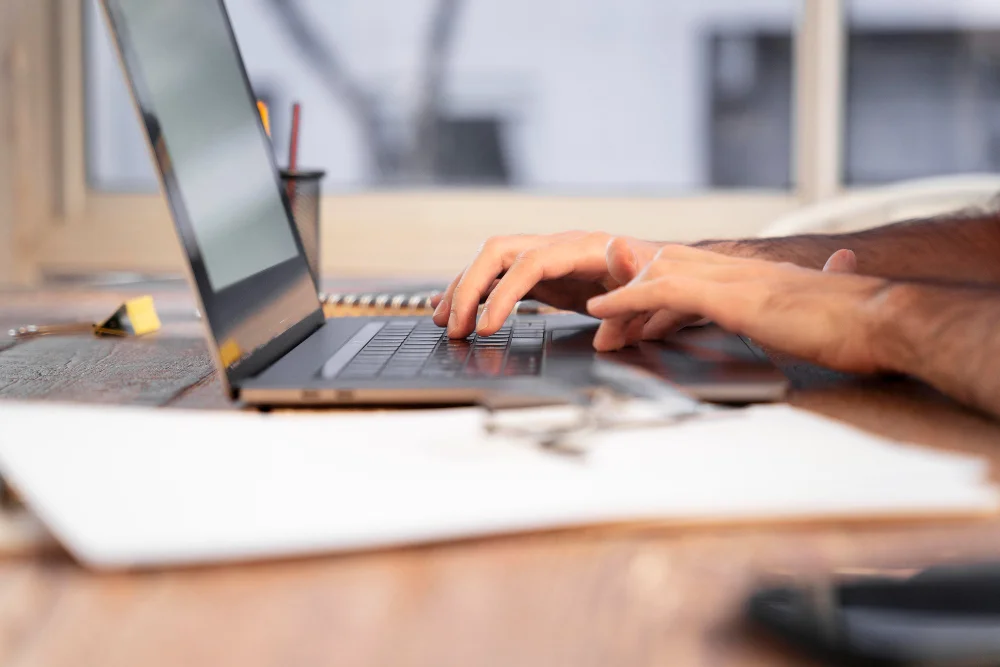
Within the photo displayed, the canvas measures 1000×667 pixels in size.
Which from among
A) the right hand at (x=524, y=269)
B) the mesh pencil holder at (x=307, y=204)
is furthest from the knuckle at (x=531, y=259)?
the mesh pencil holder at (x=307, y=204)

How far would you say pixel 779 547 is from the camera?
12.7 inches

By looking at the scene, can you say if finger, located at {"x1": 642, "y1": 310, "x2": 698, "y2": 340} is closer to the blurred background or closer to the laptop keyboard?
the laptop keyboard

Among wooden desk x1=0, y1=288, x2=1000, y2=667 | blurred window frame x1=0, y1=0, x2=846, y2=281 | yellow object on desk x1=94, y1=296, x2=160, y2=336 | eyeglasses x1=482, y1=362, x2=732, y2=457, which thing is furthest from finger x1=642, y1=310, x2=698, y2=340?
blurred window frame x1=0, y1=0, x2=846, y2=281

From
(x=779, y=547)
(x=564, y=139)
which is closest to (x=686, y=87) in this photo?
(x=564, y=139)

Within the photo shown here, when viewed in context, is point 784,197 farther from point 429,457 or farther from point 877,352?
point 429,457

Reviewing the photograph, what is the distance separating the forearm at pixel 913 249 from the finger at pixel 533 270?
18 centimetres

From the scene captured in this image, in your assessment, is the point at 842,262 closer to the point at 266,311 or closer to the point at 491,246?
the point at 491,246

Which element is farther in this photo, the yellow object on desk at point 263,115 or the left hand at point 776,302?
the yellow object on desk at point 263,115

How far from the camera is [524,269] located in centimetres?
75

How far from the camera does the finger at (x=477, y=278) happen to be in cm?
77

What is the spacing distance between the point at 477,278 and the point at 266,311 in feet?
0.61

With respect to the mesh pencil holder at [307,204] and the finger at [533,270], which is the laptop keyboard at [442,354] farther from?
the mesh pencil holder at [307,204]

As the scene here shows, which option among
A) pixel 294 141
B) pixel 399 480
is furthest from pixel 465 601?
pixel 294 141

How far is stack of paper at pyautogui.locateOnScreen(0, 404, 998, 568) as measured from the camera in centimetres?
32
